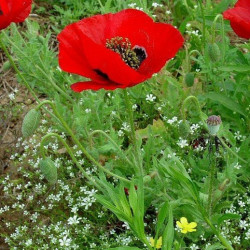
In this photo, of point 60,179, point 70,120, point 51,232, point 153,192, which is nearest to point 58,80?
point 70,120

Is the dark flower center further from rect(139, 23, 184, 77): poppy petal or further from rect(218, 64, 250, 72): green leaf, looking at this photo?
rect(218, 64, 250, 72): green leaf

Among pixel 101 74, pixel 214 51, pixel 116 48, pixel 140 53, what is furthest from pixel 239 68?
pixel 101 74

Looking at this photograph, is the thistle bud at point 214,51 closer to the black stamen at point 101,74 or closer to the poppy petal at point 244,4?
the poppy petal at point 244,4

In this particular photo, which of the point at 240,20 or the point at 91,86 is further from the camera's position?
the point at 240,20

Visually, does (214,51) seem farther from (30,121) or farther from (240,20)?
(30,121)

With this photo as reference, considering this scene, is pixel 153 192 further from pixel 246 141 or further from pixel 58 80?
pixel 58 80

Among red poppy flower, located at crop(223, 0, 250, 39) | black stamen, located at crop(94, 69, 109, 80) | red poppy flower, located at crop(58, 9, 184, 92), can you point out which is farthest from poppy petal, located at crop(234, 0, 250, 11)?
black stamen, located at crop(94, 69, 109, 80)
